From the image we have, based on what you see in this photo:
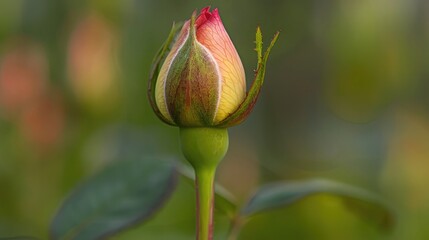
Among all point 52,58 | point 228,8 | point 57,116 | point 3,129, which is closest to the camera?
point 57,116

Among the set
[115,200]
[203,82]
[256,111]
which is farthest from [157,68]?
[256,111]

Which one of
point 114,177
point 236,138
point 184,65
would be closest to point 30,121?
point 236,138

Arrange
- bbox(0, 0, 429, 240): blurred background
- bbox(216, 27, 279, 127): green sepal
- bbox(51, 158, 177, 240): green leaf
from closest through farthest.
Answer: bbox(216, 27, 279, 127): green sepal → bbox(51, 158, 177, 240): green leaf → bbox(0, 0, 429, 240): blurred background

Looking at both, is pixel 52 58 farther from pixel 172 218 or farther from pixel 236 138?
pixel 172 218

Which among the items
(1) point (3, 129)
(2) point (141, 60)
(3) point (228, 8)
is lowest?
(1) point (3, 129)

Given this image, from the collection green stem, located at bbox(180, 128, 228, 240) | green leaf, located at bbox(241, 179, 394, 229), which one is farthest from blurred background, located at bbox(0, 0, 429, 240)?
green stem, located at bbox(180, 128, 228, 240)

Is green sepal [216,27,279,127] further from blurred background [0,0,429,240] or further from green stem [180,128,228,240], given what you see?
blurred background [0,0,429,240]
